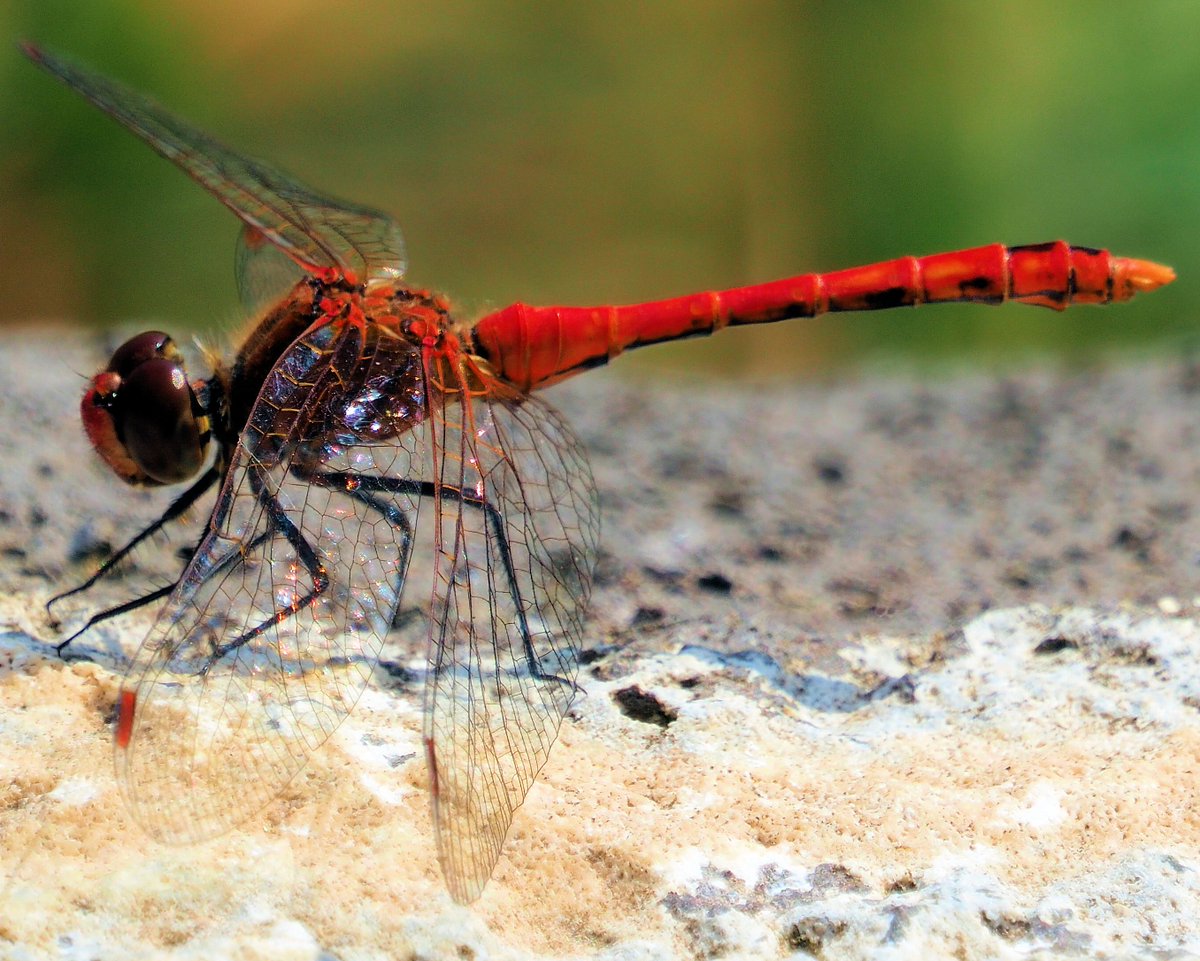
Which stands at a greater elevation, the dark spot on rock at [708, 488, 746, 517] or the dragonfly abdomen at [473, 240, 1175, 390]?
the dragonfly abdomen at [473, 240, 1175, 390]

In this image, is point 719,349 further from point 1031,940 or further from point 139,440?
point 1031,940

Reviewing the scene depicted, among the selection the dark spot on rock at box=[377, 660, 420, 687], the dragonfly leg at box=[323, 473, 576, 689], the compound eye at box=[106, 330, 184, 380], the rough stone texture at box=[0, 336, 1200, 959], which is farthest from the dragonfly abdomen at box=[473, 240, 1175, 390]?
the dark spot on rock at box=[377, 660, 420, 687]

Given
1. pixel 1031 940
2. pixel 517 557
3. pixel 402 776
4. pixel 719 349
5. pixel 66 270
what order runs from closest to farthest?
pixel 1031 940 → pixel 402 776 → pixel 517 557 → pixel 66 270 → pixel 719 349

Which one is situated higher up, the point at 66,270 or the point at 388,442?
the point at 66,270

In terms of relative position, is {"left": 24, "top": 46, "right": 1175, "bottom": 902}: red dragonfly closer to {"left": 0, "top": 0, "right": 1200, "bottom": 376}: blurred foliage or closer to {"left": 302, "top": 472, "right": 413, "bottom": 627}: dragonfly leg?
{"left": 302, "top": 472, "right": 413, "bottom": 627}: dragonfly leg

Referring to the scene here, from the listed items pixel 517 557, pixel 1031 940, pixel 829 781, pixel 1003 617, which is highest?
pixel 517 557

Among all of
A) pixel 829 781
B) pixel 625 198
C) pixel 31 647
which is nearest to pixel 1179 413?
pixel 829 781

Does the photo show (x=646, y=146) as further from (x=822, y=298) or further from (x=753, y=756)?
(x=753, y=756)

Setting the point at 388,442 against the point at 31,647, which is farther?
Answer: the point at 388,442
